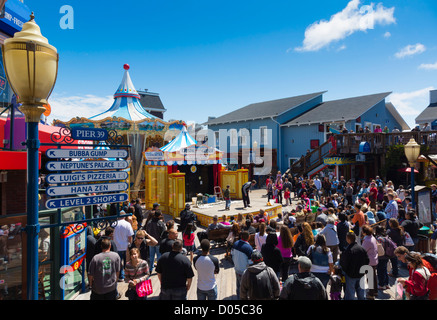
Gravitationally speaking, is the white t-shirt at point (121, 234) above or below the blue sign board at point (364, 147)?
→ below

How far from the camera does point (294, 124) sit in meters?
28.1

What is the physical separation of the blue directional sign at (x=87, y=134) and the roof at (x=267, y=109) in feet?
84.8

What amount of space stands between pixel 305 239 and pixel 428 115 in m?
29.6

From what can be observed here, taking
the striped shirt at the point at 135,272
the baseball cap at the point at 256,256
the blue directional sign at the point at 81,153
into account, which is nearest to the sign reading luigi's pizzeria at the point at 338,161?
the baseball cap at the point at 256,256

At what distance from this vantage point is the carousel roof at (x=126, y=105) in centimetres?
2094

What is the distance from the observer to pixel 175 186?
47.3 ft

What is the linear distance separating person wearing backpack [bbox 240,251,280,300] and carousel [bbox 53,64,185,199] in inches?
613

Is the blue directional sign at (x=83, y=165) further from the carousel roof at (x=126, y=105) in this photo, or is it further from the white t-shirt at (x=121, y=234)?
the carousel roof at (x=126, y=105)

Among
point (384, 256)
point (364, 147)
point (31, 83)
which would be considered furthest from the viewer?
point (364, 147)

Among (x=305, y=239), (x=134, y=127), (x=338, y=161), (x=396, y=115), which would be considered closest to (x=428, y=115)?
(x=396, y=115)

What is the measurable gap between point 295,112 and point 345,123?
597 centimetres

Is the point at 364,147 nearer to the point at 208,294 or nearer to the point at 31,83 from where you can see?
the point at 208,294
